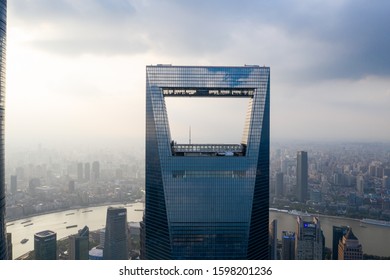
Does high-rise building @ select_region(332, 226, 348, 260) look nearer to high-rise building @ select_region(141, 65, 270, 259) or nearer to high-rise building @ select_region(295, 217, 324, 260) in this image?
high-rise building @ select_region(295, 217, 324, 260)

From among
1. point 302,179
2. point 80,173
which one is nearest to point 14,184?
point 80,173

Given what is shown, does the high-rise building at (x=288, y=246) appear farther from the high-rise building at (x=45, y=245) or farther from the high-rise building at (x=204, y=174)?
the high-rise building at (x=45, y=245)

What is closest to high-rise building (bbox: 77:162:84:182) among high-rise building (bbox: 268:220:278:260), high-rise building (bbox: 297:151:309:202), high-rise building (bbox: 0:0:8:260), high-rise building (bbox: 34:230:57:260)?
high-rise building (bbox: 34:230:57:260)

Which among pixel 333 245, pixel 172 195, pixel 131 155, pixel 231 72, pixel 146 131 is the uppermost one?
pixel 231 72

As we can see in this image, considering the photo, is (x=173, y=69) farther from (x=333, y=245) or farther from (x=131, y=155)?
(x=333, y=245)

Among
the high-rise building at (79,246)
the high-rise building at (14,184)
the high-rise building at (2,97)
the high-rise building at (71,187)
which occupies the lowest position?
the high-rise building at (79,246)

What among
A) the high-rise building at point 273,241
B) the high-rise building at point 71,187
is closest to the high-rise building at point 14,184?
the high-rise building at point 71,187
